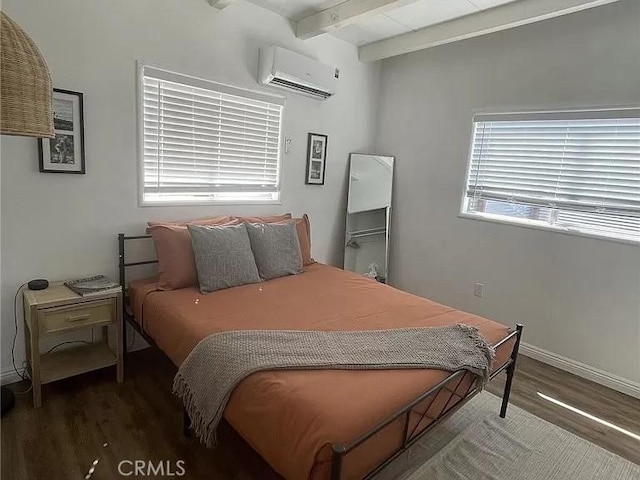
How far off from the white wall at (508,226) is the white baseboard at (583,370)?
42 millimetres

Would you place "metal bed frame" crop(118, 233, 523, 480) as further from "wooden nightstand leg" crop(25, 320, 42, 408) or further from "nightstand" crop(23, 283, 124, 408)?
"wooden nightstand leg" crop(25, 320, 42, 408)

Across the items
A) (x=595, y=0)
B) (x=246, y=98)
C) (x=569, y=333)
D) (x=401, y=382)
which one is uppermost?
(x=595, y=0)

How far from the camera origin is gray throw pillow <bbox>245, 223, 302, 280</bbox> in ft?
9.05

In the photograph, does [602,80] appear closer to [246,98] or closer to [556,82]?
[556,82]

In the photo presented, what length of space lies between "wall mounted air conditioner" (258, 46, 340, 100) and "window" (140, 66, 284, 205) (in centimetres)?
16

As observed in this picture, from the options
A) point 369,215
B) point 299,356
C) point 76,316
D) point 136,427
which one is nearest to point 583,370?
point 369,215

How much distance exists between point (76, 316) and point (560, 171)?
11.3ft

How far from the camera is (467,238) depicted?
11.5ft

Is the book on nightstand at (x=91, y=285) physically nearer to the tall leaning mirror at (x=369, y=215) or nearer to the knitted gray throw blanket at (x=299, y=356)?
the knitted gray throw blanket at (x=299, y=356)

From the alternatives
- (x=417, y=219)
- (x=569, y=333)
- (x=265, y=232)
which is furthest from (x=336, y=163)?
(x=569, y=333)

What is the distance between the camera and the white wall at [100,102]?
2.14 metres

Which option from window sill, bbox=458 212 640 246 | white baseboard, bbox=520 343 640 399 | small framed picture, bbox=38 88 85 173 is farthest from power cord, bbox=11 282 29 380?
white baseboard, bbox=520 343 640 399

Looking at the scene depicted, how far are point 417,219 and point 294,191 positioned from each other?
1306 millimetres

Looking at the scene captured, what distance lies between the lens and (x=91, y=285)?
227cm
